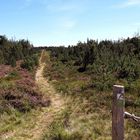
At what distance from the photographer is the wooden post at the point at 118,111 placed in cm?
565

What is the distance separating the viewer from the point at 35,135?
10234 millimetres

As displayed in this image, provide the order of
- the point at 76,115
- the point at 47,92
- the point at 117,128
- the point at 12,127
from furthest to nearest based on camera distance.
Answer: the point at 47,92, the point at 76,115, the point at 12,127, the point at 117,128

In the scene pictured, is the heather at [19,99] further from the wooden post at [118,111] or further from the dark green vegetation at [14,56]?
the dark green vegetation at [14,56]

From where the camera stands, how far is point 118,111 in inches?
224

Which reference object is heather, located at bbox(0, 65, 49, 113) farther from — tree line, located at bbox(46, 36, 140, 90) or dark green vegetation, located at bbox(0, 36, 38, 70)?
dark green vegetation, located at bbox(0, 36, 38, 70)

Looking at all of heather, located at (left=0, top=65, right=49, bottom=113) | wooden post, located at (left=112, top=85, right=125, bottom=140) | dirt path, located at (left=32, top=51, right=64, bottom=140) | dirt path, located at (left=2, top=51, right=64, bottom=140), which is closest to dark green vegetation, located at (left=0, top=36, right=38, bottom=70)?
dirt path, located at (left=32, top=51, right=64, bottom=140)

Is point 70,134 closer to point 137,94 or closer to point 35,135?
point 35,135

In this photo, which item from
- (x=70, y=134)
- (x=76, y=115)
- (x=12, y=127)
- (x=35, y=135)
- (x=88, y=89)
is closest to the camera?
(x=70, y=134)

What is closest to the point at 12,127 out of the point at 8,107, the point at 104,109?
the point at 8,107

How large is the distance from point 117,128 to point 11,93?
10663 mm

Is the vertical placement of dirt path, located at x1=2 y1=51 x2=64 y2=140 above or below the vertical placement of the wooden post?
below

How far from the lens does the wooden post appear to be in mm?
5648

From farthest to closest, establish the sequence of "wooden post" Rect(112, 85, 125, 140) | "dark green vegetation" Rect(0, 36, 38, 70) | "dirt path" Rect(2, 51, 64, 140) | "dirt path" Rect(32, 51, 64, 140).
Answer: "dark green vegetation" Rect(0, 36, 38, 70) → "dirt path" Rect(32, 51, 64, 140) → "dirt path" Rect(2, 51, 64, 140) → "wooden post" Rect(112, 85, 125, 140)

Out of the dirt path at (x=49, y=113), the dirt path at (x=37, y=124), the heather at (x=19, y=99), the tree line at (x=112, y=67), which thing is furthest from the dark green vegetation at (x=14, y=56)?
the dirt path at (x=37, y=124)
